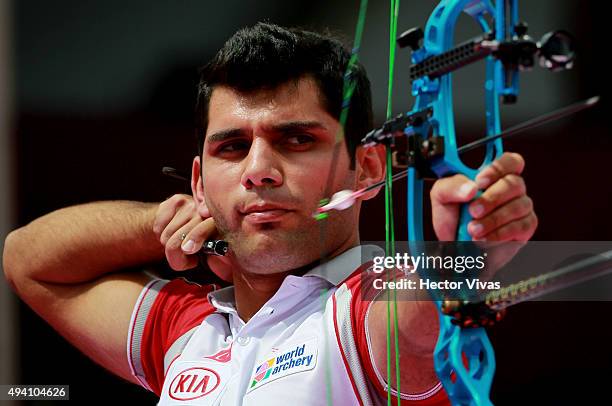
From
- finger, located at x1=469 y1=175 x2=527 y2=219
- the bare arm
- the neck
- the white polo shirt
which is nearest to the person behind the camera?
finger, located at x1=469 y1=175 x2=527 y2=219

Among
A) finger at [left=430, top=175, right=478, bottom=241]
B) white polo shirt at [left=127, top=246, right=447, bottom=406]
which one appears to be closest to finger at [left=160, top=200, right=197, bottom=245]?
white polo shirt at [left=127, top=246, right=447, bottom=406]

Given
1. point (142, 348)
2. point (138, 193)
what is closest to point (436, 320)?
point (142, 348)

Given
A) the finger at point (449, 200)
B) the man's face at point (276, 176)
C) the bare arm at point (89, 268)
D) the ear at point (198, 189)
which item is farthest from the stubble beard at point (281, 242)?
the finger at point (449, 200)

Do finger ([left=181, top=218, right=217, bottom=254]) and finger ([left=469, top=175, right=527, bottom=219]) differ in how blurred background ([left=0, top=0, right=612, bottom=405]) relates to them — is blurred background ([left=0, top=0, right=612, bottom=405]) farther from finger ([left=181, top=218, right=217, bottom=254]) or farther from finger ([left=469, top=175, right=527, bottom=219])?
finger ([left=469, top=175, right=527, bottom=219])

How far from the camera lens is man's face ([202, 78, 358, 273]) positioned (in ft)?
4.78

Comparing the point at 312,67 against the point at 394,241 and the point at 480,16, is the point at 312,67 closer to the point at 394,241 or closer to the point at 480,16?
the point at 394,241

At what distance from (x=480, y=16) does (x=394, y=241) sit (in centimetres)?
38

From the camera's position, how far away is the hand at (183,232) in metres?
1.61

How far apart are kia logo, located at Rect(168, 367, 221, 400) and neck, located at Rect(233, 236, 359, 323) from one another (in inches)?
5.1

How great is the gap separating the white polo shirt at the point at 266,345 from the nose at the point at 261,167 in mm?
169

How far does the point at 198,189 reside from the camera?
1683 mm

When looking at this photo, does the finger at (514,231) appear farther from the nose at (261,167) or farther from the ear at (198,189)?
the ear at (198,189)

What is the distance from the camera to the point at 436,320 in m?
1.12

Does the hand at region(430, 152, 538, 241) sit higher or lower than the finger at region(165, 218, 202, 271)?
lower
